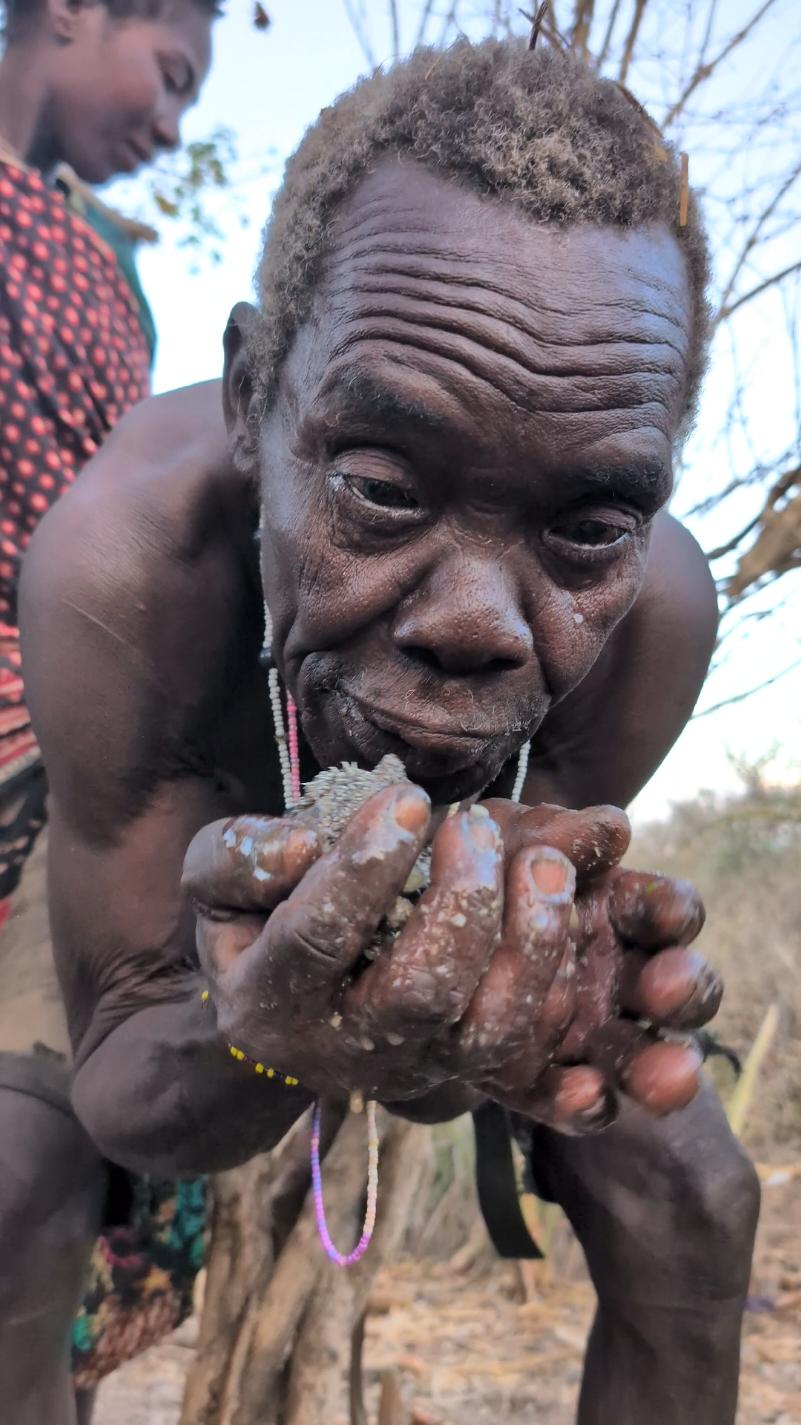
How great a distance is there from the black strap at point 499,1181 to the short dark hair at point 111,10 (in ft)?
6.99

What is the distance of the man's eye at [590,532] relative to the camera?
1.26 meters

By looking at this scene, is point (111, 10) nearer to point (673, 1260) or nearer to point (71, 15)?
point (71, 15)

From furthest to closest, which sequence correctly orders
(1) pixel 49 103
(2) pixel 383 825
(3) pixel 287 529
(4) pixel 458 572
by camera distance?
(1) pixel 49 103 → (3) pixel 287 529 → (4) pixel 458 572 → (2) pixel 383 825

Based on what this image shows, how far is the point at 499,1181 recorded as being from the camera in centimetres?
199

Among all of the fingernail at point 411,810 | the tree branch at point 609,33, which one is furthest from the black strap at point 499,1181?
the tree branch at point 609,33

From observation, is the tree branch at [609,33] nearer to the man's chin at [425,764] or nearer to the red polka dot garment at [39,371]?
the red polka dot garment at [39,371]

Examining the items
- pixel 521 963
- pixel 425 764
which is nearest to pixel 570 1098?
pixel 521 963

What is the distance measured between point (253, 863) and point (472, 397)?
51cm

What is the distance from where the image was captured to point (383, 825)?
0.90 m

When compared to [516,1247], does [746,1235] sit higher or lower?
higher

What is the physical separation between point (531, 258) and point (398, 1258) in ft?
12.8

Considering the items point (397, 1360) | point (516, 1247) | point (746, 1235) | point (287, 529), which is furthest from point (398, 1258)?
point (287, 529)

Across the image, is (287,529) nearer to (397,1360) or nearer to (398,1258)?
(397,1360)

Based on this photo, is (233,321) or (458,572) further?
(233,321)
